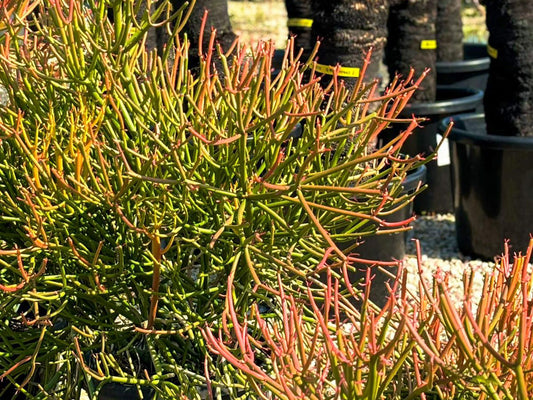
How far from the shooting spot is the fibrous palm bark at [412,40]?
20.3 ft

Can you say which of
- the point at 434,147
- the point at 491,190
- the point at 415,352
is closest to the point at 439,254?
the point at 491,190

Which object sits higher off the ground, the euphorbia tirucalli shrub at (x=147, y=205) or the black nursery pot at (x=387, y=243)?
the euphorbia tirucalli shrub at (x=147, y=205)

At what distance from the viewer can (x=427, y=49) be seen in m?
6.25

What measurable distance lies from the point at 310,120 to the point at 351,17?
2409mm

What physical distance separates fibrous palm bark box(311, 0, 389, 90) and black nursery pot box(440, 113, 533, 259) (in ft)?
3.29

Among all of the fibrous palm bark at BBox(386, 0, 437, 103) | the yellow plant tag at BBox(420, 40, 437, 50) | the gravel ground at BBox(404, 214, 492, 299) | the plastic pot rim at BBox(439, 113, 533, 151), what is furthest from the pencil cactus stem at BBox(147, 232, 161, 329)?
the yellow plant tag at BBox(420, 40, 437, 50)

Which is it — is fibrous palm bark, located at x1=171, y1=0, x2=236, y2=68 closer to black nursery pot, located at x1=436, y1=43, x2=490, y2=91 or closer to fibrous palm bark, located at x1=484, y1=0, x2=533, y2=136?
fibrous palm bark, located at x1=484, y1=0, x2=533, y2=136

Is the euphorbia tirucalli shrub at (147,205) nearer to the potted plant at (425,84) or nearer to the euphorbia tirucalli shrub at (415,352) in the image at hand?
the euphorbia tirucalli shrub at (415,352)

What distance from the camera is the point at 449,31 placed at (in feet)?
27.5

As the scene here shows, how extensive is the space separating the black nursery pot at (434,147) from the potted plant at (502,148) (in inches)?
35.0

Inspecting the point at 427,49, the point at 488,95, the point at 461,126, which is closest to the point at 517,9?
the point at 488,95

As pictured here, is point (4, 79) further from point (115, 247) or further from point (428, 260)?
point (428, 260)

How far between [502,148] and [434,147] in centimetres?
129

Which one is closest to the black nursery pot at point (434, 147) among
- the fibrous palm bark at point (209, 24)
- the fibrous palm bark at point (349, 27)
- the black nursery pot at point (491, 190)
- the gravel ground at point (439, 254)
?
the gravel ground at point (439, 254)
